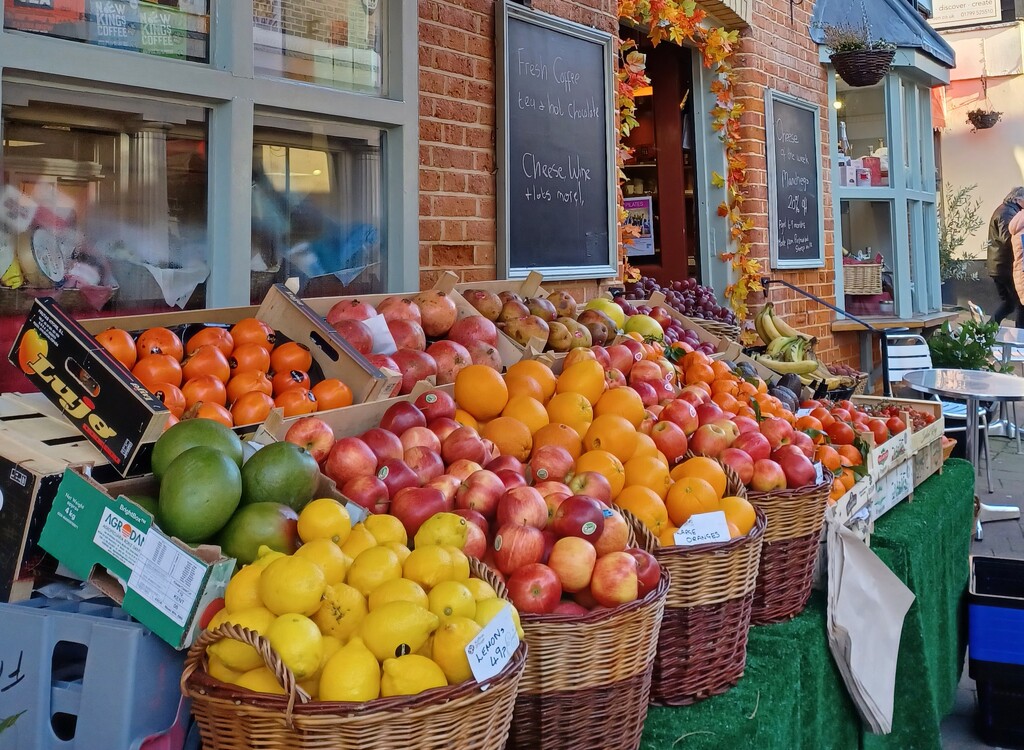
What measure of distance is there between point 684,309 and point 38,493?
3.76 meters

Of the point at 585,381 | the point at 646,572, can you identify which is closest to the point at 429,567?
the point at 646,572

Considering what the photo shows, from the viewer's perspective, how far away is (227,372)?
2207 millimetres

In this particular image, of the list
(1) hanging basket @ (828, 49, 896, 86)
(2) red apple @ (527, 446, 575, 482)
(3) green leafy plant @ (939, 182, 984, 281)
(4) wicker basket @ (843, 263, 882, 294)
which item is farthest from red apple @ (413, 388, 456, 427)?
(3) green leafy plant @ (939, 182, 984, 281)

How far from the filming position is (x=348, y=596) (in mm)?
1300

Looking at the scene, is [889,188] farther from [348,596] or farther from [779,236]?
[348,596]

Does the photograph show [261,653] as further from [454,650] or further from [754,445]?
[754,445]

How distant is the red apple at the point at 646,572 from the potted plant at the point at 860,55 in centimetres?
596

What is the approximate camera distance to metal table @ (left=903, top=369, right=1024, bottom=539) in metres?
4.97

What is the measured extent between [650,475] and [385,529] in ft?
2.29

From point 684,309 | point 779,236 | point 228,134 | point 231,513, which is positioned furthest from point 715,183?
point 231,513

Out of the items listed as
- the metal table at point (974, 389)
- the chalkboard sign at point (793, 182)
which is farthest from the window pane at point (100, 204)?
the chalkboard sign at point (793, 182)

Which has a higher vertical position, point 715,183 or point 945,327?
point 715,183

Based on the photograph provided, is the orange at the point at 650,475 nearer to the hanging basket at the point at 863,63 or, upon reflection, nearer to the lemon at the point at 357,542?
the lemon at the point at 357,542

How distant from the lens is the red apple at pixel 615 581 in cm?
149
